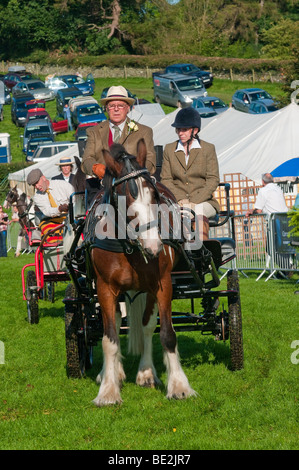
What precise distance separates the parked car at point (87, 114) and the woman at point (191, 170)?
141 ft

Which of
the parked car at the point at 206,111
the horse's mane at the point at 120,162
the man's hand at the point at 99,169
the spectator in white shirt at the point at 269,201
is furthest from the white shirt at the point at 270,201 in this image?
the parked car at the point at 206,111

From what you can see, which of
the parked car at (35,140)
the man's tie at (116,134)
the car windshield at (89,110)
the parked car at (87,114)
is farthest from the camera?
the car windshield at (89,110)

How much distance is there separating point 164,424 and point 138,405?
74cm

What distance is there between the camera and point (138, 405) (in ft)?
25.3

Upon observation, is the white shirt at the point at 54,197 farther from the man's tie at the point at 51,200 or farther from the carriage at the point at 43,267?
the carriage at the point at 43,267

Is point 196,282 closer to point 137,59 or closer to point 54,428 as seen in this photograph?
point 54,428

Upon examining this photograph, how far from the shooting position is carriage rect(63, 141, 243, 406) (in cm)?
755

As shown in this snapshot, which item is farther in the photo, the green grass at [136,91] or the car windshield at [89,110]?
the green grass at [136,91]

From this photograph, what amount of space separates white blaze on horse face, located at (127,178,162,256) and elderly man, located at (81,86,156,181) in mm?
1507

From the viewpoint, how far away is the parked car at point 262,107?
46625mm

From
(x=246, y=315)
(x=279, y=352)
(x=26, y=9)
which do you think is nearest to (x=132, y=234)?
(x=279, y=352)

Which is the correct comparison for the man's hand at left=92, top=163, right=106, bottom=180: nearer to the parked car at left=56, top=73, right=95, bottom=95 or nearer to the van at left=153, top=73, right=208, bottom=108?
the van at left=153, top=73, right=208, bottom=108

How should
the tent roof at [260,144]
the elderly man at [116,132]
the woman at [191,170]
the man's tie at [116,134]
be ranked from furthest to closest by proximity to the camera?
the tent roof at [260,144]
the woman at [191,170]
the man's tie at [116,134]
the elderly man at [116,132]
